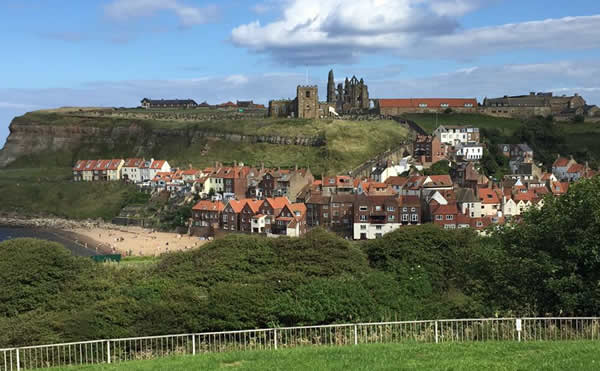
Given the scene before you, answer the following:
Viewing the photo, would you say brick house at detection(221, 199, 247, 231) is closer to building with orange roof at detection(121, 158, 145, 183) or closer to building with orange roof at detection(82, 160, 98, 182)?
building with orange roof at detection(121, 158, 145, 183)

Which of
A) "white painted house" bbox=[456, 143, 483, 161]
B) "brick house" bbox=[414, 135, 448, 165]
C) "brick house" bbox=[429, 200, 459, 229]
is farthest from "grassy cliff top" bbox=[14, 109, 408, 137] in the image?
"brick house" bbox=[429, 200, 459, 229]

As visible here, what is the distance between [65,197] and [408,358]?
9368 cm

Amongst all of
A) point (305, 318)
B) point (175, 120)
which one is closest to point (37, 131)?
point (175, 120)

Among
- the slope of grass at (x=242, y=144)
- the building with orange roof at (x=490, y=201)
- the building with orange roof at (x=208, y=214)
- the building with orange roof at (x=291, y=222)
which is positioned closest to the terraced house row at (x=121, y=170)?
the slope of grass at (x=242, y=144)

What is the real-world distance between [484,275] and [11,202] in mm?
91064

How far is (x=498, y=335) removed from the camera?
17.5 metres

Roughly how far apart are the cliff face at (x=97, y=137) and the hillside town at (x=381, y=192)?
62.6 feet

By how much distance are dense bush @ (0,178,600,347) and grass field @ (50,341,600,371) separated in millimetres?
5078

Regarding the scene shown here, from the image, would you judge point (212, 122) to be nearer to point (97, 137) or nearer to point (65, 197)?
point (97, 137)

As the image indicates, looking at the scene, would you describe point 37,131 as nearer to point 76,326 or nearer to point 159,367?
point 76,326

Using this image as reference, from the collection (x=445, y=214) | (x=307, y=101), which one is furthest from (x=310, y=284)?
(x=307, y=101)

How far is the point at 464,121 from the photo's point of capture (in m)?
121

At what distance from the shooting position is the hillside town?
224 ft

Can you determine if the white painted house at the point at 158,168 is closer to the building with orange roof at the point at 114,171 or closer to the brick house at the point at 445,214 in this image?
the building with orange roof at the point at 114,171
